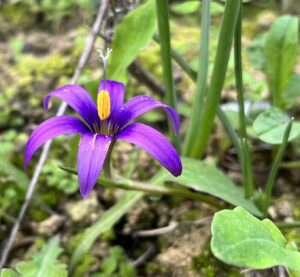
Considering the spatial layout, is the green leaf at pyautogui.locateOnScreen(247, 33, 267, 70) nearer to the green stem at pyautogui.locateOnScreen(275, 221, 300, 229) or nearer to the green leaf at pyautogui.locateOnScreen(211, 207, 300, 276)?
the green stem at pyautogui.locateOnScreen(275, 221, 300, 229)

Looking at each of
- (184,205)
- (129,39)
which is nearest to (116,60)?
(129,39)

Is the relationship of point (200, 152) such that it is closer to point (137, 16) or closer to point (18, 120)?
point (137, 16)

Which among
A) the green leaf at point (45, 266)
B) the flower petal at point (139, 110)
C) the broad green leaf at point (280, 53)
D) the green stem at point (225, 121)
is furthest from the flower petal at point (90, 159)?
the broad green leaf at point (280, 53)

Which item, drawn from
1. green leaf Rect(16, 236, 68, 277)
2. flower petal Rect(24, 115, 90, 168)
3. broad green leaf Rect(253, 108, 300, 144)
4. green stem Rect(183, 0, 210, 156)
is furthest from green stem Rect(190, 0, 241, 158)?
green leaf Rect(16, 236, 68, 277)

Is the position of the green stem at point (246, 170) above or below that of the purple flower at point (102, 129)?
below

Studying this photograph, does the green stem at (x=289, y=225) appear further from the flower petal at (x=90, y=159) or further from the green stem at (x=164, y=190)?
the flower petal at (x=90, y=159)

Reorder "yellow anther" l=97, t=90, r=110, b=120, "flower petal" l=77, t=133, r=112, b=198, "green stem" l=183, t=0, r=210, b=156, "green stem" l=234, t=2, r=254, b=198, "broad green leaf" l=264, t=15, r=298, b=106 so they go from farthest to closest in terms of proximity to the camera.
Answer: "broad green leaf" l=264, t=15, r=298, b=106 → "green stem" l=183, t=0, r=210, b=156 → "green stem" l=234, t=2, r=254, b=198 → "yellow anther" l=97, t=90, r=110, b=120 → "flower petal" l=77, t=133, r=112, b=198
